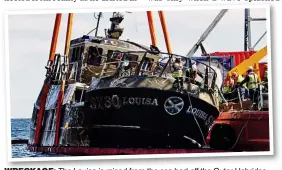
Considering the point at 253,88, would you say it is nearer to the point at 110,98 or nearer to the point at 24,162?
the point at 110,98

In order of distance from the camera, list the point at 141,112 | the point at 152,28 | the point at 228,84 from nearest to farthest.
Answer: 1. the point at 141,112
2. the point at 152,28
3. the point at 228,84

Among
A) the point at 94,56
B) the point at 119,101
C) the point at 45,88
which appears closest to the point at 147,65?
the point at 94,56

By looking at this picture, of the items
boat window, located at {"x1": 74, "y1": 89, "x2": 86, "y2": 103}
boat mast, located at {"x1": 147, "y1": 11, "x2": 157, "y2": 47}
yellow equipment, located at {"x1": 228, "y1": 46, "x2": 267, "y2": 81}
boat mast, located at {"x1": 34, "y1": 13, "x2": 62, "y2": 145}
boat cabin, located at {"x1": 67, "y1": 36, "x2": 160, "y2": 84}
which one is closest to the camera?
boat mast, located at {"x1": 147, "y1": 11, "x2": 157, "y2": 47}

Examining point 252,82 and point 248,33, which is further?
point 248,33

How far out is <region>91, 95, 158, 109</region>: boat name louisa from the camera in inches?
619

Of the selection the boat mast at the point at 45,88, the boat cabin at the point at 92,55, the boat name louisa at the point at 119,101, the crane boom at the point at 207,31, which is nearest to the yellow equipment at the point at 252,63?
the crane boom at the point at 207,31

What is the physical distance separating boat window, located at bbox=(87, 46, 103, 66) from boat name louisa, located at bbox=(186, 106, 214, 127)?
362cm

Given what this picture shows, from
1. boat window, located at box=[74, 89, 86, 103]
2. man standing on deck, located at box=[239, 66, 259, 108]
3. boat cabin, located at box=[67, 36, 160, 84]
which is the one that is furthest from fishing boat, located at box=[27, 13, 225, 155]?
boat cabin, located at box=[67, 36, 160, 84]

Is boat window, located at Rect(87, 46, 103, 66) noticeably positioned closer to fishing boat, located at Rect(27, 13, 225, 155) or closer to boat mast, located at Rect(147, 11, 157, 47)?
fishing boat, located at Rect(27, 13, 225, 155)

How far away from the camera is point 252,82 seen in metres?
17.0

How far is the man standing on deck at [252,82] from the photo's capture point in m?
16.8

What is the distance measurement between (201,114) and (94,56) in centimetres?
387

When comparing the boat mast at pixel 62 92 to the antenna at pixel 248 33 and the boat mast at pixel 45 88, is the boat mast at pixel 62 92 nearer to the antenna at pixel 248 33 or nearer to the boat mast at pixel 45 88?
the boat mast at pixel 45 88

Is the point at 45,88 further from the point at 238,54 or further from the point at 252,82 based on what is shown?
the point at 252,82
